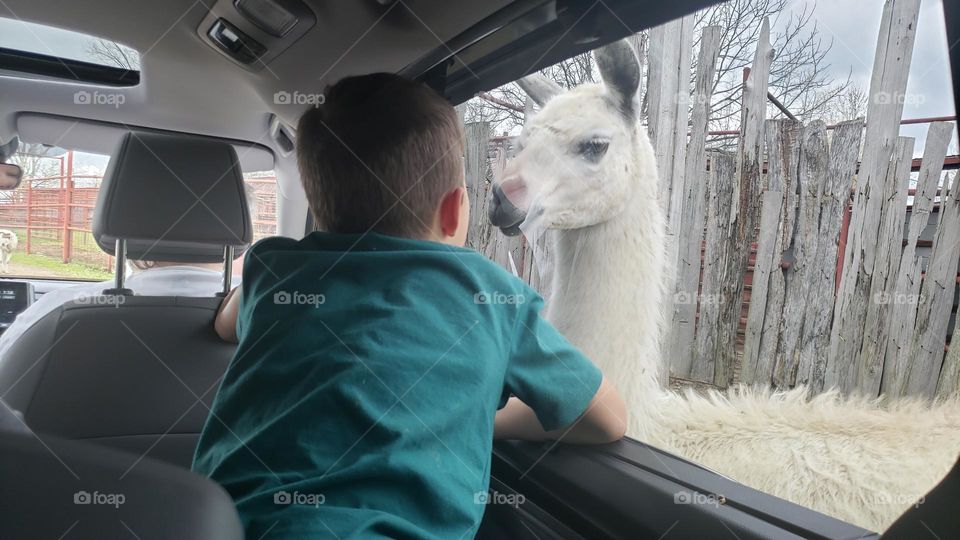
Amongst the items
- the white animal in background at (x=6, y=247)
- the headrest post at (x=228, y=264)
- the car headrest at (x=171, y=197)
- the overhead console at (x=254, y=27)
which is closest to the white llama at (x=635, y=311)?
the overhead console at (x=254, y=27)

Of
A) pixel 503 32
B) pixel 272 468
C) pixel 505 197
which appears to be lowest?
pixel 272 468

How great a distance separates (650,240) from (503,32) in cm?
71

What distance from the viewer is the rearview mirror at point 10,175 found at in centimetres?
274

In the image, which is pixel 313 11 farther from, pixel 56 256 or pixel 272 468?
pixel 56 256

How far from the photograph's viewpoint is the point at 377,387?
0.97 metres

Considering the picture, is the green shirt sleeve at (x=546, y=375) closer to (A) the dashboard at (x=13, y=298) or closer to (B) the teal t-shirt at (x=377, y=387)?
(B) the teal t-shirt at (x=377, y=387)

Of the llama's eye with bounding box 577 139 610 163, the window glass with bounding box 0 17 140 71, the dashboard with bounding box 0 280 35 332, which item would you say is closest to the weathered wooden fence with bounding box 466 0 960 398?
the llama's eye with bounding box 577 139 610 163

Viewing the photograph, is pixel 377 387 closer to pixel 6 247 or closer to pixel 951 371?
pixel 951 371

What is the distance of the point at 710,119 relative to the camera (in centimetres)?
156

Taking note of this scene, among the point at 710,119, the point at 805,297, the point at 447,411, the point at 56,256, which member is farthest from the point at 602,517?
the point at 56,256

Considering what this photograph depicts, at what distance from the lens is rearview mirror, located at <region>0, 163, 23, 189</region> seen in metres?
2.74

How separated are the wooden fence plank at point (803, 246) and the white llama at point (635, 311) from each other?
84mm

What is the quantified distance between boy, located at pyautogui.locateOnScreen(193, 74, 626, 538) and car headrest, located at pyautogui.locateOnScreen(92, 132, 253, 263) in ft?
3.20

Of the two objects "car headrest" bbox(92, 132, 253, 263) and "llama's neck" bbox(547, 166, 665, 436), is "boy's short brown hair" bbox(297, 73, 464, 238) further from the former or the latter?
"car headrest" bbox(92, 132, 253, 263)
